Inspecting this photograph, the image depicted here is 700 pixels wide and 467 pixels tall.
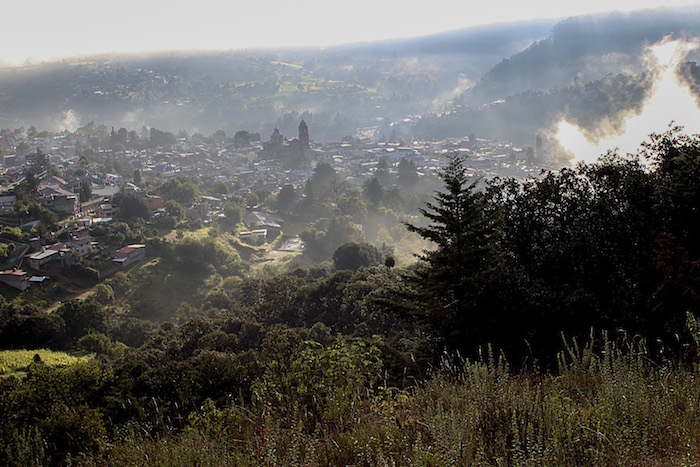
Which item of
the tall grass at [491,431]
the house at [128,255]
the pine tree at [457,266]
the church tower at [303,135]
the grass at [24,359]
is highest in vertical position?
the church tower at [303,135]

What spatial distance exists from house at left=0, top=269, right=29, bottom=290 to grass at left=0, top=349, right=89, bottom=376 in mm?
6423

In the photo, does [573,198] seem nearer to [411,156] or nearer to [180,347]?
[180,347]

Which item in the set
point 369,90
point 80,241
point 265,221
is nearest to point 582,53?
point 369,90

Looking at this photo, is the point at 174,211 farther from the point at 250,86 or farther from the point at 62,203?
the point at 250,86

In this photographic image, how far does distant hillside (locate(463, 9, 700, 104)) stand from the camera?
315 feet

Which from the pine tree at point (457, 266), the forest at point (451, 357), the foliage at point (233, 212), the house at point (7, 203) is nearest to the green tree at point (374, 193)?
the foliage at point (233, 212)

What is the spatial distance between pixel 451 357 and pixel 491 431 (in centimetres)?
174

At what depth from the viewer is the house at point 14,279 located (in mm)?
21891

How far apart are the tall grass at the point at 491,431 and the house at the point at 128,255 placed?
26243 mm

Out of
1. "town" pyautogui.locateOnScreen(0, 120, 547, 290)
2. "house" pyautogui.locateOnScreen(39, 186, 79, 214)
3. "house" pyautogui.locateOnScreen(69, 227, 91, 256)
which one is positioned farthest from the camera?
"house" pyautogui.locateOnScreen(39, 186, 79, 214)

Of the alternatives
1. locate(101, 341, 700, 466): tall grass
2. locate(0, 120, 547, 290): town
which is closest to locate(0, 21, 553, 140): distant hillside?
locate(0, 120, 547, 290): town

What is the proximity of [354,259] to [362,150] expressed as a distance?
4361cm

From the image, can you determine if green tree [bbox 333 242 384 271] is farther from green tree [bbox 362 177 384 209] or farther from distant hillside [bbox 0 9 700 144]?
distant hillside [bbox 0 9 700 144]

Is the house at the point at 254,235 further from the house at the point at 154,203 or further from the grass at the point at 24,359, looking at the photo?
the grass at the point at 24,359
